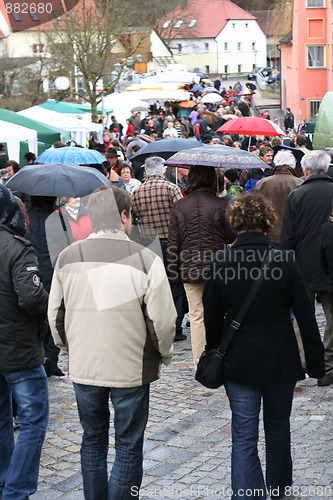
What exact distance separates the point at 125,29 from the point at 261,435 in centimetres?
3145

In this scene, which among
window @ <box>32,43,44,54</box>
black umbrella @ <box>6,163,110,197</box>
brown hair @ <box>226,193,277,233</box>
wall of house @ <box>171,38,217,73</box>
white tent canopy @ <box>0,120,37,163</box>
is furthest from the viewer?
wall of house @ <box>171,38,217,73</box>

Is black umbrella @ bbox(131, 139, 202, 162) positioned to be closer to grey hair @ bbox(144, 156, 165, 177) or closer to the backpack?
the backpack

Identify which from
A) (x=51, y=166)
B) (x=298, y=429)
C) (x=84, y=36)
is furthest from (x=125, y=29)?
(x=298, y=429)

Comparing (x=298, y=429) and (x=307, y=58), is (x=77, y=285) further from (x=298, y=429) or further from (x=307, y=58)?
(x=307, y=58)

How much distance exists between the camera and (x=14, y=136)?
1547 cm

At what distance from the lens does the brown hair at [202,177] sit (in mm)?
6812

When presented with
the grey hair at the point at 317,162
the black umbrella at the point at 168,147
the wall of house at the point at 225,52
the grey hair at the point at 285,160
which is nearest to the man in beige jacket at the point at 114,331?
the grey hair at the point at 317,162

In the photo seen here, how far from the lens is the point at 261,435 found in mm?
5422

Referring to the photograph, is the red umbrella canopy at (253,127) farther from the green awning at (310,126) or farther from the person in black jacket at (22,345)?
A: the green awning at (310,126)

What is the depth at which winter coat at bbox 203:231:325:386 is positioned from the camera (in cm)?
396

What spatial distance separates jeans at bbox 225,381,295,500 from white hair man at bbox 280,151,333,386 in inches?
94.2

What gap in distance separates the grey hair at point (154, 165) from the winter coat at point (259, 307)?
4.03 m

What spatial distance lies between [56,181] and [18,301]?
2.62 meters

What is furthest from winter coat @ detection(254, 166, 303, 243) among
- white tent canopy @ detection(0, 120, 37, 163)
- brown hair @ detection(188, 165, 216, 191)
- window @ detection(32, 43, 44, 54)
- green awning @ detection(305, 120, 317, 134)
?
window @ detection(32, 43, 44, 54)
